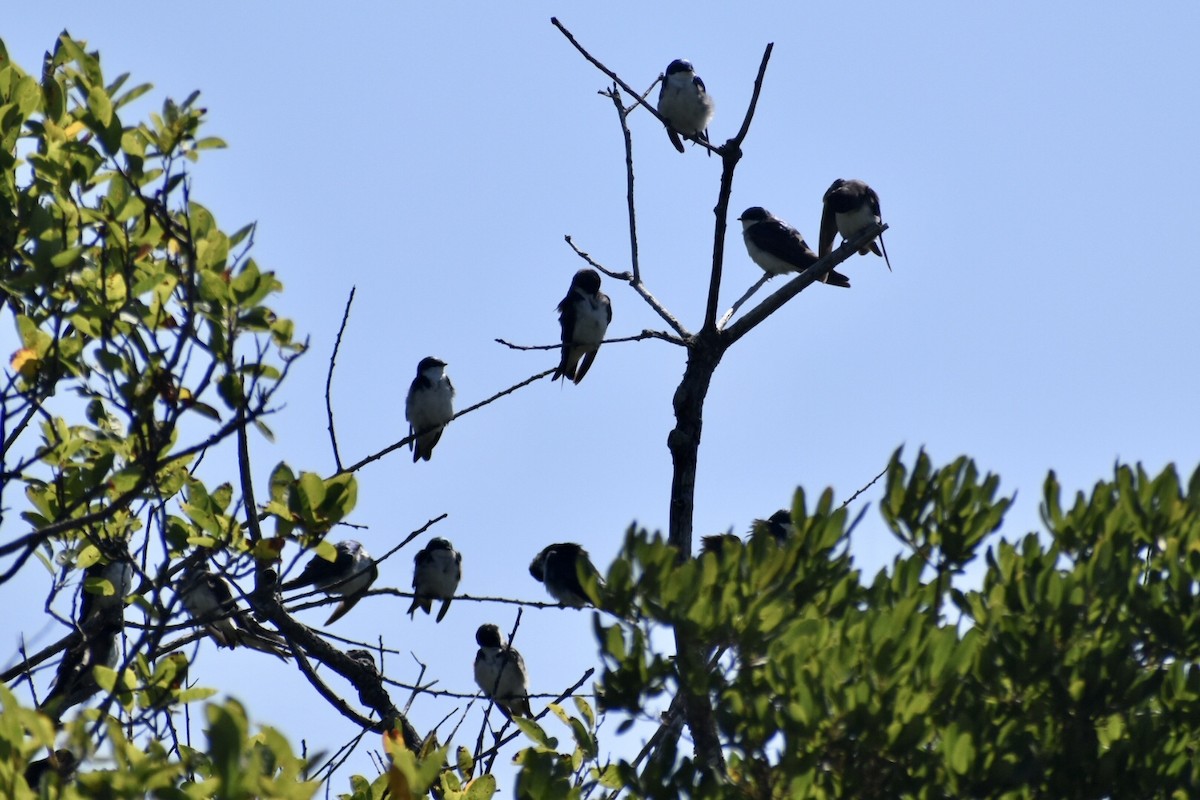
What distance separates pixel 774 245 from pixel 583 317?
219 centimetres

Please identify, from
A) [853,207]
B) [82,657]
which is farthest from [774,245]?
[82,657]

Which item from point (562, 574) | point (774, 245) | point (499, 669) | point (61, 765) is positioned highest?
point (774, 245)

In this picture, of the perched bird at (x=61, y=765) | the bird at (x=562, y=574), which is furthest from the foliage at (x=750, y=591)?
the bird at (x=562, y=574)

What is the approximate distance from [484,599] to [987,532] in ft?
7.50

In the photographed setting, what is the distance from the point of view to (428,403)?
37.1 feet

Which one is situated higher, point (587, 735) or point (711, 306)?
point (711, 306)

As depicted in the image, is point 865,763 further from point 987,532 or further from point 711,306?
point 711,306

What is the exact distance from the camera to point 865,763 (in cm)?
321

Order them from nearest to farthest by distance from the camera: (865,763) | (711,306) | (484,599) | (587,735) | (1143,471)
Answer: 1. (865,763)
2. (1143,471)
3. (587,735)
4. (484,599)
5. (711,306)

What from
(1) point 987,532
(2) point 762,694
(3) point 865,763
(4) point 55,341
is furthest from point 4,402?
(1) point 987,532

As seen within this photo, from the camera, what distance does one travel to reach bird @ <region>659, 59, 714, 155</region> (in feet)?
38.6

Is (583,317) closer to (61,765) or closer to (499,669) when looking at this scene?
(499,669)

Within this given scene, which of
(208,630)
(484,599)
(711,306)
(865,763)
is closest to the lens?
(865,763)

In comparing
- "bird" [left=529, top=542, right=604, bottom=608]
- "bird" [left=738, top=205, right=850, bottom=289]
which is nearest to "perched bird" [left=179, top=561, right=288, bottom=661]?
"bird" [left=529, top=542, right=604, bottom=608]
